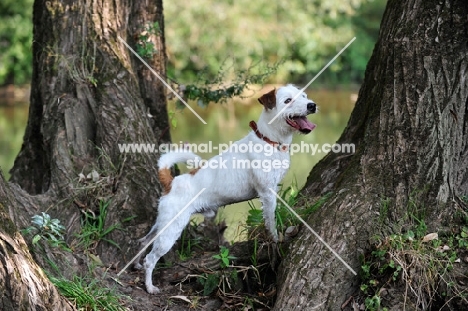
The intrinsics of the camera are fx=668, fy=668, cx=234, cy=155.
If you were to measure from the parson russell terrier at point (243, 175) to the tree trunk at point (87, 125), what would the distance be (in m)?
0.45

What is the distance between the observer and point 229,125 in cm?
1581

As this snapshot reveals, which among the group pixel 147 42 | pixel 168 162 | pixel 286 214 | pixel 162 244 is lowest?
pixel 162 244

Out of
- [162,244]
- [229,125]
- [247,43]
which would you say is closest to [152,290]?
[162,244]

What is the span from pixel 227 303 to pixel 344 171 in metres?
1.38

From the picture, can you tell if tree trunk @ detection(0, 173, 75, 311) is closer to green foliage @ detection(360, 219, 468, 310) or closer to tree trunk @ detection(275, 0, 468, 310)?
tree trunk @ detection(275, 0, 468, 310)

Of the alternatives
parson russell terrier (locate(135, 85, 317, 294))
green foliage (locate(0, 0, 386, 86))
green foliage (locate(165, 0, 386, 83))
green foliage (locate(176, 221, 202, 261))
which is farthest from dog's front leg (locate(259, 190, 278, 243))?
green foliage (locate(0, 0, 386, 86))

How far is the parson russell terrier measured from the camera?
5.12m

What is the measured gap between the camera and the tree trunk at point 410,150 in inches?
187

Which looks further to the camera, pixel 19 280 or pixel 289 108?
pixel 289 108

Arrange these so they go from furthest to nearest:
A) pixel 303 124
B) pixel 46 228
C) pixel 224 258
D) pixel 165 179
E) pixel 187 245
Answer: pixel 187 245, pixel 165 179, pixel 303 124, pixel 224 258, pixel 46 228

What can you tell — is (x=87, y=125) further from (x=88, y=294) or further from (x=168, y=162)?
(x=88, y=294)

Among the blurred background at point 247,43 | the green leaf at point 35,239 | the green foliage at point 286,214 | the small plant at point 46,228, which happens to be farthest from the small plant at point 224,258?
the blurred background at point 247,43

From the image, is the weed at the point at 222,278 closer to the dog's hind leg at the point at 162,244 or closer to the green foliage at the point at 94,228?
the dog's hind leg at the point at 162,244

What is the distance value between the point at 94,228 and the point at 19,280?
1.58 meters
